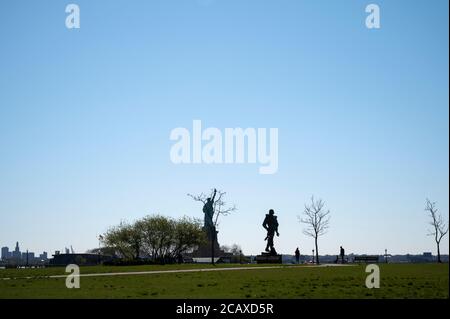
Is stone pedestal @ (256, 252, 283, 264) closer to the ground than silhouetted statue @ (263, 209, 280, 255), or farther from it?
closer to the ground

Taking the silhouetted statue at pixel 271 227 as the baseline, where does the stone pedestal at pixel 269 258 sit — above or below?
below

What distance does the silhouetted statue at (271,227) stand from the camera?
5141 cm

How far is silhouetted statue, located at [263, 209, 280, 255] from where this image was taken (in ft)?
169

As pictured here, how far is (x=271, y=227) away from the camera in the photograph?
169 feet

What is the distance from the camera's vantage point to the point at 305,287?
1884 cm

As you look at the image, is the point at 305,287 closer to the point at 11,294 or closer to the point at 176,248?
the point at 11,294

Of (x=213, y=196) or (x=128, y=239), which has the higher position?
(x=213, y=196)

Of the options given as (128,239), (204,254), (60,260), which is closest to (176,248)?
(128,239)
